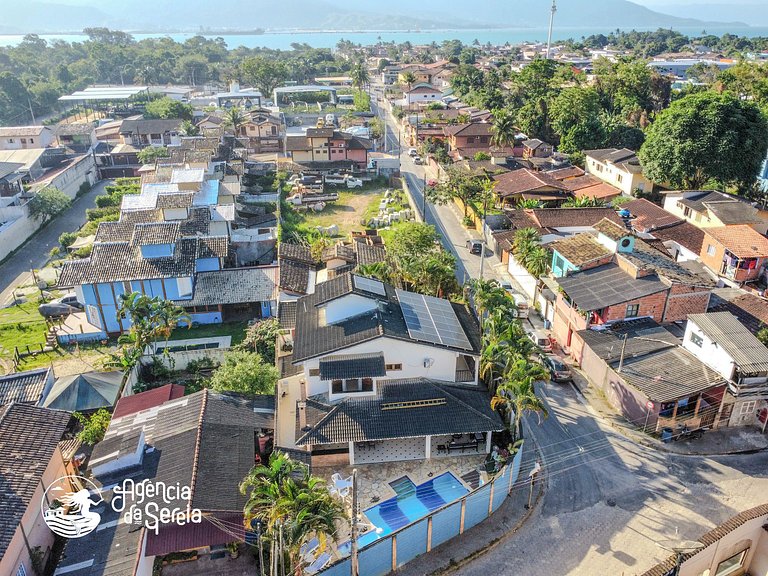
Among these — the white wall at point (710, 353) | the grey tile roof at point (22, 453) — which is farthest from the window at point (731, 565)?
the grey tile roof at point (22, 453)

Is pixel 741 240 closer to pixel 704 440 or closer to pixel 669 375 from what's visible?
pixel 669 375

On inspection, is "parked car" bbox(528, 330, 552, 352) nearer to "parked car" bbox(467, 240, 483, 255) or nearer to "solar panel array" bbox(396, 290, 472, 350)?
"solar panel array" bbox(396, 290, 472, 350)

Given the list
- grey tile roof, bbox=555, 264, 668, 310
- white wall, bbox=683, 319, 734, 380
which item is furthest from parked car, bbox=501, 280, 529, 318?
white wall, bbox=683, 319, 734, 380

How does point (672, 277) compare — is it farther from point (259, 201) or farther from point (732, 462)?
point (259, 201)

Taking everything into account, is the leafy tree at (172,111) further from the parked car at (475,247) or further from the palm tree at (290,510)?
the palm tree at (290,510)

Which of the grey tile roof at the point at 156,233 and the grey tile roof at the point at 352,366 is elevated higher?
the grey tile roof at the point at 156,233

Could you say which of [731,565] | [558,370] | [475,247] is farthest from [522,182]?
[731,565]
